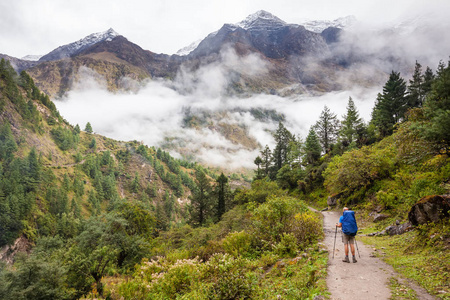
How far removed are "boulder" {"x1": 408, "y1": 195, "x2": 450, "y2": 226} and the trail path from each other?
282 cm

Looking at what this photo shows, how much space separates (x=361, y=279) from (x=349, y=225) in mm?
2356

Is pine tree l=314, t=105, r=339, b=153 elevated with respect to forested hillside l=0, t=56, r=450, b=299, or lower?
elevated

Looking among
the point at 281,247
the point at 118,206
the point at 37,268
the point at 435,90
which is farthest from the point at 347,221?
the point at 118,206

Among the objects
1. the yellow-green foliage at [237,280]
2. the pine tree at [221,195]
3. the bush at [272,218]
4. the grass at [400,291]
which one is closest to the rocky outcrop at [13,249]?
the pine tree at [221,195]

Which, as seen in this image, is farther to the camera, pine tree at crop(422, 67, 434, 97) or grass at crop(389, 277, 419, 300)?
pine tree at crop(422, 67, 434, 97)

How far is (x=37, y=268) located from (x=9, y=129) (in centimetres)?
15724

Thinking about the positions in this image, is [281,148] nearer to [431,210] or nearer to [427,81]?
[427,81]

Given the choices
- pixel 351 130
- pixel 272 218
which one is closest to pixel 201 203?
pixel 272 218

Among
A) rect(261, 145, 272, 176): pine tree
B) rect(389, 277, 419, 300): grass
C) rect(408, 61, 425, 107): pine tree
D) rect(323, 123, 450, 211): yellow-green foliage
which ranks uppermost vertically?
rect(408, 61, 425, 107): pine tree

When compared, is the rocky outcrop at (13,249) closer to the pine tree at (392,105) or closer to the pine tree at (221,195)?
the pine tree at (221,195)

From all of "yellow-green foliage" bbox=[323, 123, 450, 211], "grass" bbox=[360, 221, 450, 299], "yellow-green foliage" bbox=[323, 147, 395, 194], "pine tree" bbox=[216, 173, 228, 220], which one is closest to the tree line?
"pine tree" bbox=[216, 173, 228, 220]

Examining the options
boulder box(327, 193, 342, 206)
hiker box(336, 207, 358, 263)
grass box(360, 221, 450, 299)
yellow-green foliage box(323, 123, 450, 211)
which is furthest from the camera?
boulder box(327, 193, 342, 206)

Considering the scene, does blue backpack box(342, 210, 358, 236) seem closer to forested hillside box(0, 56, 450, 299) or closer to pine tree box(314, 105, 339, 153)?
forested hillside box(0, 56, 450, 299)

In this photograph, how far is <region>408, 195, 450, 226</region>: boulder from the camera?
8875mm
